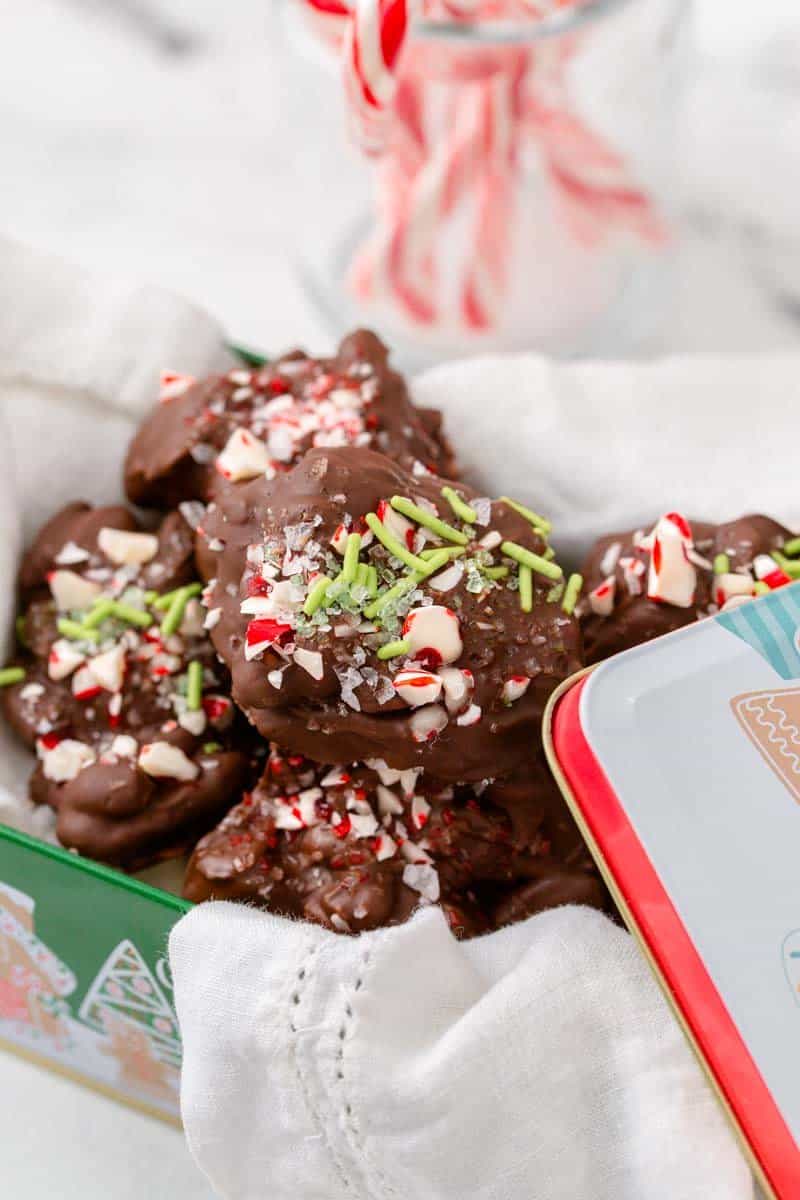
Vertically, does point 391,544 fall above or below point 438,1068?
above

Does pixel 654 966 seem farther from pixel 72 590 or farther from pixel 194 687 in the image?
pixel 72 590

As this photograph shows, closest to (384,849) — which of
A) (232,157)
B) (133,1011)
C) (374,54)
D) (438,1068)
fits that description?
(438,1068)

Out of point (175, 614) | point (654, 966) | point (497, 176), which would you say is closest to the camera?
point (654, 966)

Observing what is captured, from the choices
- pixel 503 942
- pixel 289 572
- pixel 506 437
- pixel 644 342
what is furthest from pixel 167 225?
pixel 503 942

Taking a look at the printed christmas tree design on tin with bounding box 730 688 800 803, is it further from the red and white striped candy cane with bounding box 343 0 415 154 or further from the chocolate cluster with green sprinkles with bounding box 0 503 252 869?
the red and white striped candy cane with bounding box 343 0 415 154

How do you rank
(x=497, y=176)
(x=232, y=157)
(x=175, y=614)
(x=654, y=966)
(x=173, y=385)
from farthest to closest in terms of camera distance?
(x=232, y=157), (x=497, y=176), (x=173, y=385), (x=175, y=614), (x=654, y=966)

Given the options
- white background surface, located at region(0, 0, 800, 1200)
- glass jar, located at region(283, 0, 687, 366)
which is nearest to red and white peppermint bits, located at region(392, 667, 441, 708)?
glass jar, located at region(283, 0, 687, 366)

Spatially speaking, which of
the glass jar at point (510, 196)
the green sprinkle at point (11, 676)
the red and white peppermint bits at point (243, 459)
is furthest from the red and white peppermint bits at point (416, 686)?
the glass jar at point (510, 196)
